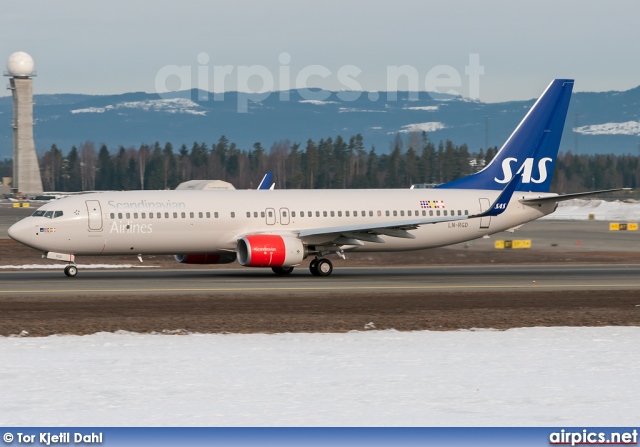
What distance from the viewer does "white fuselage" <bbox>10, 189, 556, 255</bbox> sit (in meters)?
39.2

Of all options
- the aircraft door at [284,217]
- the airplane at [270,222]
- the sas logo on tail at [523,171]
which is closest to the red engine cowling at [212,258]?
the airplane at [270,222]

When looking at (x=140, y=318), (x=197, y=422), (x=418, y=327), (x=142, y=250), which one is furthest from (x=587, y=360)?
(x=142, y=250)

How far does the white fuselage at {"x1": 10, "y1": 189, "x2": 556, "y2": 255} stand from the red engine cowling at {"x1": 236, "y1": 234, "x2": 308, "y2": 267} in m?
1.15

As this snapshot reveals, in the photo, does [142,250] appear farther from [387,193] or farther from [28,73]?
[28,73]

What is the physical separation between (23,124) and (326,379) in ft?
591

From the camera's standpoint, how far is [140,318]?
85.6 ft

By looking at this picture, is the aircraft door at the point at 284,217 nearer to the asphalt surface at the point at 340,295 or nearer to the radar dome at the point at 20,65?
the asphalt surface at the point at 340,295

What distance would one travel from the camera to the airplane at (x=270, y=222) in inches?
1539

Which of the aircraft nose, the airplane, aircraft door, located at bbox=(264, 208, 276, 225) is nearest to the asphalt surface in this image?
the airplane

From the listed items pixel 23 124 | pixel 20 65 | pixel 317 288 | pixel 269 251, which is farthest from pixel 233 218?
pixel 23 124

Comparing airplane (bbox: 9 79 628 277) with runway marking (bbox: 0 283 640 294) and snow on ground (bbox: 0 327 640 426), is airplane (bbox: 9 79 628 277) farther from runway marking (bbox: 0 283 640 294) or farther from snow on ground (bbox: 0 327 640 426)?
snow on ground (bbox: 0 327 640 426)

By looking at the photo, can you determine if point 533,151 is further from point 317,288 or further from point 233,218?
point 317,288

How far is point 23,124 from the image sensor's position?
18850 cm

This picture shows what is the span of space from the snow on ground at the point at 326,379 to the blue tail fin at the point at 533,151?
22.0 metres
